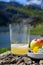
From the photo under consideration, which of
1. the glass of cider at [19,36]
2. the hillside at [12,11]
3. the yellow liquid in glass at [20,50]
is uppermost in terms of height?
the hillside at [12,11]

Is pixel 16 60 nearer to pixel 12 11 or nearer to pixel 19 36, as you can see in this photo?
pixel 19 36

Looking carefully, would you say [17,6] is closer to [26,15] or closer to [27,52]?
[26,15]

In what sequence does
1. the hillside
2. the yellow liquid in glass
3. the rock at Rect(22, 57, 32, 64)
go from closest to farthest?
the rock at Rect(22, 57, 32, 64), the yellow liquid in glass, the hillside

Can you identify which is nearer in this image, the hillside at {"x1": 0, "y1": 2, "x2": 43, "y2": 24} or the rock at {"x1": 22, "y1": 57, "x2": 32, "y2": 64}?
the rock at {"x1": 22, "y1": 57, "x2": 32, "y2": 64}

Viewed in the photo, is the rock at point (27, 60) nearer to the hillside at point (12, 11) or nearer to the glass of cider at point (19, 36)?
the glass of cider at point (19, 36)

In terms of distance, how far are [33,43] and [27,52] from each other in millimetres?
62

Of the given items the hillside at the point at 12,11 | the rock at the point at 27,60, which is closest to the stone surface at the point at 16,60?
the rock at the point at 27,60

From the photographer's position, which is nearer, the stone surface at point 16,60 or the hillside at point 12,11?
the stone surface at point 16,60

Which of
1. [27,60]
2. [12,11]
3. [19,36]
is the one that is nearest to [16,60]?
[27,60]

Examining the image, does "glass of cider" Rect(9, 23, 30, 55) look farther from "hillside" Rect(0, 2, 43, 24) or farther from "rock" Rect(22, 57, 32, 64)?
"hillside" Rect(0, 2, 43, 24)

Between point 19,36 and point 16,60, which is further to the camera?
point 19,36

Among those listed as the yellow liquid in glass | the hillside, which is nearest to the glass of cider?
the yellow liquid in glass

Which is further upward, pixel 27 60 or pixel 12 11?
pixel 12 11

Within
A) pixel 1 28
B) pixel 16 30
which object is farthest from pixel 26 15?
pixel 16 30
